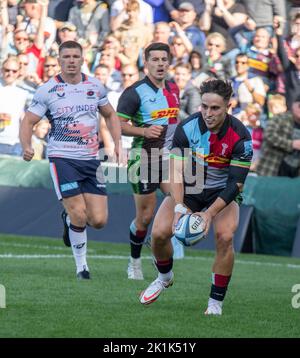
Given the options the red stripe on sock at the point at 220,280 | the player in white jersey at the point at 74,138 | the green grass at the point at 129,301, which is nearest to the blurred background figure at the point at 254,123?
the green grass at the point at 129,301

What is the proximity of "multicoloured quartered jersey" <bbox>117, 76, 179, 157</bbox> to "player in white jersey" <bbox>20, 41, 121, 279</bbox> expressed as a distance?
1.50ft

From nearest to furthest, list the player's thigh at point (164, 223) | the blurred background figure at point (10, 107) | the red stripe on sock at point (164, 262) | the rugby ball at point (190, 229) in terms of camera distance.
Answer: the rugby ball at point (190, 229) < the player's thigh at point (164, 223) < the red stripe on sock at point (164, 262) < the blurred background figure at point (10, 107)

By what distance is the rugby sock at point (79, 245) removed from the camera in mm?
11211

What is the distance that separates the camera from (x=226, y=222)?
28.5 feet

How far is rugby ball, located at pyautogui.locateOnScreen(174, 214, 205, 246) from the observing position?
8.51 meters

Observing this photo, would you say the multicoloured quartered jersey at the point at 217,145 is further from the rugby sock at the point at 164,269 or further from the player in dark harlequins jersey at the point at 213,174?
the rugby sock at the point at 164,269

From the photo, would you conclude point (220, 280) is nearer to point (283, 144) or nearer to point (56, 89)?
point (56, 89)

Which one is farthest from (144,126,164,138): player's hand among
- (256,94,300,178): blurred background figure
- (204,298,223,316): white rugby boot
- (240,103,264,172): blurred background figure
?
(240,103,264,172): blurred background figure

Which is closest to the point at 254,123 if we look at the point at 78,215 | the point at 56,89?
the point at 56,89

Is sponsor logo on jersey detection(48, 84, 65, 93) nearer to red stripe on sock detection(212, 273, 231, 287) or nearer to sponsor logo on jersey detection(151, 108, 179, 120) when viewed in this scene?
sponsor logo on jersey detection(151, 108, 179, 120)

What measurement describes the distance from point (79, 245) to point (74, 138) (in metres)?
1.13

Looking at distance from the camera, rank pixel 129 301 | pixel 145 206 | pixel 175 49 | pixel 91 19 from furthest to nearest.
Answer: pixel 91 19, pixel 175 49, pixel 145 206, pixel 129 301

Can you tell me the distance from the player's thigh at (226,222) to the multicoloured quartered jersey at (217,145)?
264 mm
